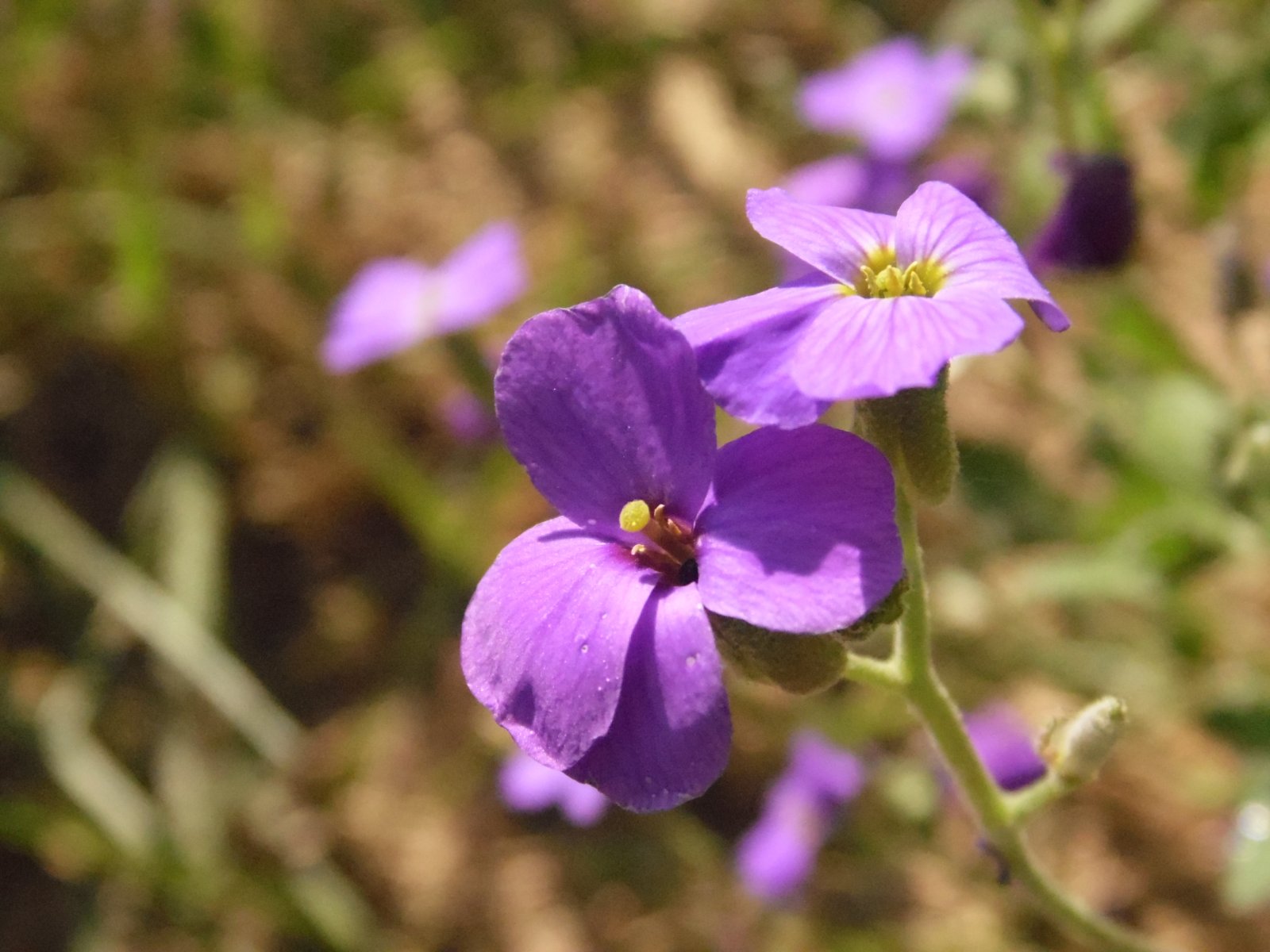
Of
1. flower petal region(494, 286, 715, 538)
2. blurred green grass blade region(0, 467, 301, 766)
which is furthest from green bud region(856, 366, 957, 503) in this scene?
blurred green grass blade region(0, 467, 301, 766)

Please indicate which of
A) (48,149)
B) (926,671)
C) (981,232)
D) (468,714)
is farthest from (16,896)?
(981,232)

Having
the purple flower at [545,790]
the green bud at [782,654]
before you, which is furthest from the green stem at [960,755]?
the purple flower at [545,790]

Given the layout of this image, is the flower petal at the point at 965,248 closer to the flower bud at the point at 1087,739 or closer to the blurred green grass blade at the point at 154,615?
the flower bud at the point at 1087,739

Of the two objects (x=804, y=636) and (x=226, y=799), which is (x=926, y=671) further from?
(x=226, y=799)

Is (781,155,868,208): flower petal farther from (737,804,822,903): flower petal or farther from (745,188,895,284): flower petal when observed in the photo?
(745,188,895,284): flower petal

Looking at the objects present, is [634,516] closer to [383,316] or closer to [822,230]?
[822,230]

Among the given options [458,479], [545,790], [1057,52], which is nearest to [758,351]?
[1057,52]
